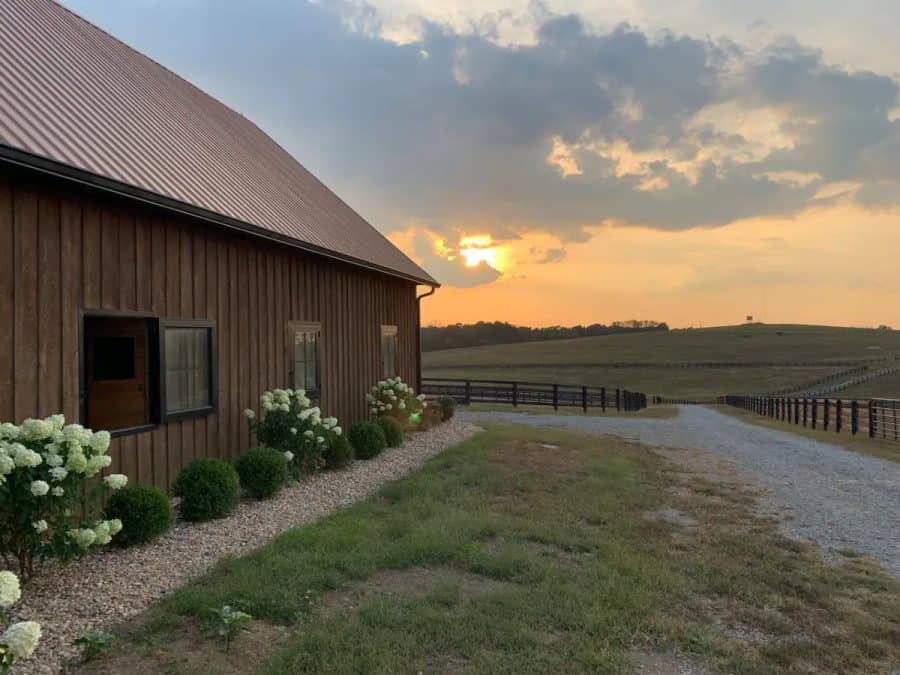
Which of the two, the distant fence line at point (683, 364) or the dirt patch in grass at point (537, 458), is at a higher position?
the dirt patch in grass at point (537, 458)

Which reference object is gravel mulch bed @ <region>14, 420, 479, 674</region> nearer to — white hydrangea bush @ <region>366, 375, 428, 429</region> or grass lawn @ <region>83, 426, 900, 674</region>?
grass lawn @ <region>83, 426, 900, 674</region>

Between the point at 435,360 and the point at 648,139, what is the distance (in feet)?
201

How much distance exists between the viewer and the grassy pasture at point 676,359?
2071 inches

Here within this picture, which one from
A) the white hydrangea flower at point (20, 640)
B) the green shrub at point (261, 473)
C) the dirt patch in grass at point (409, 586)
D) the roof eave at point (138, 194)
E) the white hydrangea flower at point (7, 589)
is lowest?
the dirt patch in grass at point (409, 586)

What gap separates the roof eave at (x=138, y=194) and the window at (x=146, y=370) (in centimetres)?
112

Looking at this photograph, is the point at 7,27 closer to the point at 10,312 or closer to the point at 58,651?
the point at 10,312

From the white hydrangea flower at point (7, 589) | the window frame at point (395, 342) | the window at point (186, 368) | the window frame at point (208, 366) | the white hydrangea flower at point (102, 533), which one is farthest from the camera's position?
the window frame at point (395, 342)

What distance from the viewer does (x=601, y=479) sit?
25.9 ft

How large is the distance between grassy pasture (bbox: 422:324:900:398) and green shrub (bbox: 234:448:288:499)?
44.4m

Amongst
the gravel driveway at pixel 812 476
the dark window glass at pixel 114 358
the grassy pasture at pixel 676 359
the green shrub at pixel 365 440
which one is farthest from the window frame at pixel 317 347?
the grassy pasture at pixel 676 359

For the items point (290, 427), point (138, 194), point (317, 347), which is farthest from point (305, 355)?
point (138, 194)

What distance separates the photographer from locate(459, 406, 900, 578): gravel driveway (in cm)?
586

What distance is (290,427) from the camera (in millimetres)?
7375

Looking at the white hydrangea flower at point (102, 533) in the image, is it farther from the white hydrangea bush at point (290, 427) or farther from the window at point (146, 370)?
the white hydrangea bush at point (290, 427)
